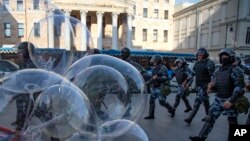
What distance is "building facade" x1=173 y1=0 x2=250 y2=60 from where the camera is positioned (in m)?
36.9

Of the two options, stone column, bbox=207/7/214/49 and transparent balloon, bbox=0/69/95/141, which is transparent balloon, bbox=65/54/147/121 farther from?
stone column, bbox=207/7/214/49

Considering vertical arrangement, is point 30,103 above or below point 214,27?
below

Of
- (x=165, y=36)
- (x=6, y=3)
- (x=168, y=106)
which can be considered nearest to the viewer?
(x=168, y=106)

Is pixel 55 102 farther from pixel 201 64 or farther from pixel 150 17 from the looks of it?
pixel 150 17

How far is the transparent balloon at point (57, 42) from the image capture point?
523 cm

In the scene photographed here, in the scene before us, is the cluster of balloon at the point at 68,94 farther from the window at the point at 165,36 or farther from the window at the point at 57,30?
the window at the point at 165,36

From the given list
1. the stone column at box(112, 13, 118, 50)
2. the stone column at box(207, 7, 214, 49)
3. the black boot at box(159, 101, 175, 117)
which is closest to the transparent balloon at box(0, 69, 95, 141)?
the black boot at box(159, 101, 175, 117)

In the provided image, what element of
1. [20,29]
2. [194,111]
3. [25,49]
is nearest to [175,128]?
[194,111]

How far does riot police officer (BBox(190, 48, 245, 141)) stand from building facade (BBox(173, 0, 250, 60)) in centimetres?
3055

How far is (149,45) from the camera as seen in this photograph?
5450cm

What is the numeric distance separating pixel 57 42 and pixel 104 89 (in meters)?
2.79

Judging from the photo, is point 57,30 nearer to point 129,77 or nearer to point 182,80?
point 129,77

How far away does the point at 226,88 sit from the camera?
4547 millimetres

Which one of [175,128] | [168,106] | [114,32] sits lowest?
[175,128]
